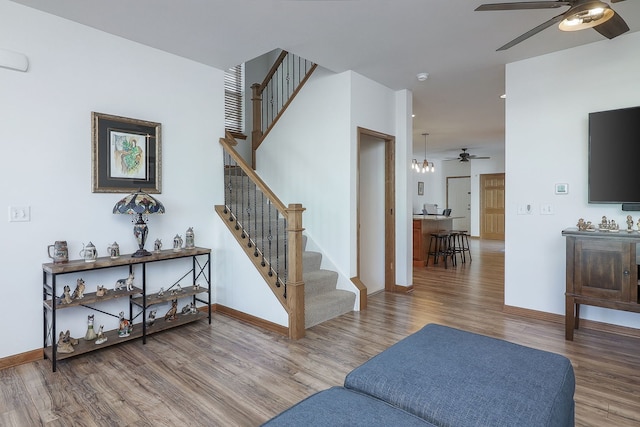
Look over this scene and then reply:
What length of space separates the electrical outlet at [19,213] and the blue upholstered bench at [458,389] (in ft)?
9.01

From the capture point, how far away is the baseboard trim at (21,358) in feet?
8.72

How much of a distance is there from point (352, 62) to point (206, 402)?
3471 mm

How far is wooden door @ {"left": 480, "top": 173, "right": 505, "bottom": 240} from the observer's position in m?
11.0

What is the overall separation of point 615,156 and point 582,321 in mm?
1655

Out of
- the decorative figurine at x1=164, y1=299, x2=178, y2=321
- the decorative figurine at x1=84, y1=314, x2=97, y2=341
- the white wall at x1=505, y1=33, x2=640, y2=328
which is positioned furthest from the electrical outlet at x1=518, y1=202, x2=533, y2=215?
the decorative figurine at x1=84, y1=314, x2=97, y2=341

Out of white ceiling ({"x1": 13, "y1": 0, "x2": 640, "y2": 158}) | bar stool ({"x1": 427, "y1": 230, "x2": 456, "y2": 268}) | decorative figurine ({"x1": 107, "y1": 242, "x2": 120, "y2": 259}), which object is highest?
white ceiling ({"x1": 13, "y1": 0, "x2": 640, "y2": 158})

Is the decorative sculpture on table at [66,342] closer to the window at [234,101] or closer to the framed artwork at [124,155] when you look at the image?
the framed artwork at [124,155]

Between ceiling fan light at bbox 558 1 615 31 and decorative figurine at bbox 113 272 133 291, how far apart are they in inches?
152

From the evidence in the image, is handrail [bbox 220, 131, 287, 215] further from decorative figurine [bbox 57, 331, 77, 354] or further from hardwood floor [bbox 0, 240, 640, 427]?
decorative figurine [bbox 57, 331, 77, 354]

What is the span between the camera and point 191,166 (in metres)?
3.87

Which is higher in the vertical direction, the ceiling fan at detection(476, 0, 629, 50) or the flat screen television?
the ceiling fan at detection(476, 0, 629, 50)

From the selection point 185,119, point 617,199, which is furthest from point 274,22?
point 617,199

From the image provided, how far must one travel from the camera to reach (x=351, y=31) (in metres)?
3.11

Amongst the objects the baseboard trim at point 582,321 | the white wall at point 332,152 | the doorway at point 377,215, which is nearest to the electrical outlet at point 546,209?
the baseboard trim at point 582,321
